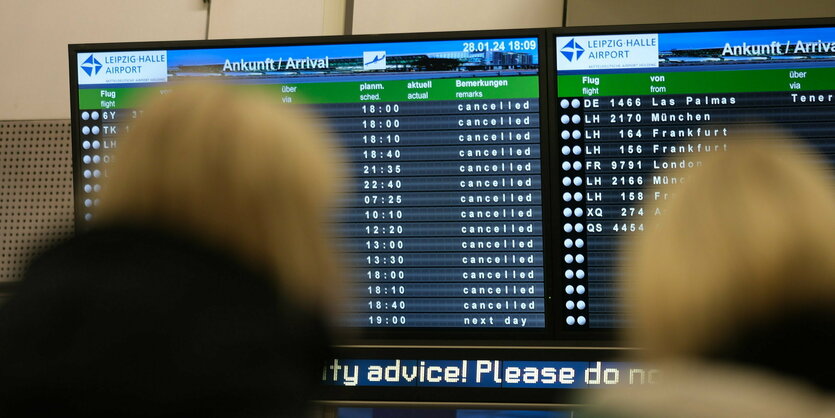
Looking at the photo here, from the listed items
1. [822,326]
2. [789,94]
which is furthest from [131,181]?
[789,94]

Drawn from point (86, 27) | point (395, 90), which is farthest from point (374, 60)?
point (86, 27)

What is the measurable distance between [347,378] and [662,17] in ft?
3.50

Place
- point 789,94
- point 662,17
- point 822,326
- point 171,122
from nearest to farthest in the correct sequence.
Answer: point 822,326 < point 171,122 < point 789,94 < point 662,17

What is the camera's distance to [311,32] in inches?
98.7

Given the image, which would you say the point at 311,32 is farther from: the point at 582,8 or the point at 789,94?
the point at 789,94

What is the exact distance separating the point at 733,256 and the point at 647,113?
1078mm

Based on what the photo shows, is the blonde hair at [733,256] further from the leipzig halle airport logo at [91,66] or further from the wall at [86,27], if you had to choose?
the wall at [86,27]

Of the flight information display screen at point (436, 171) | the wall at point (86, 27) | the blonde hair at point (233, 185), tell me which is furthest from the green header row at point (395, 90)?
the blonde hair at point (233, 185)

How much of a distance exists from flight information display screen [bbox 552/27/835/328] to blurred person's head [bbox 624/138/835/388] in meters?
0.96

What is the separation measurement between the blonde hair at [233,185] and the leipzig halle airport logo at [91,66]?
3.82 feet

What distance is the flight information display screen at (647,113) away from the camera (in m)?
1.96

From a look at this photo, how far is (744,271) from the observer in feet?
3.10

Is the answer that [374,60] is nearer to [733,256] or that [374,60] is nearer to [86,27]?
[86,27]

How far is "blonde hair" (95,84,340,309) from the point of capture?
38.0 inches
